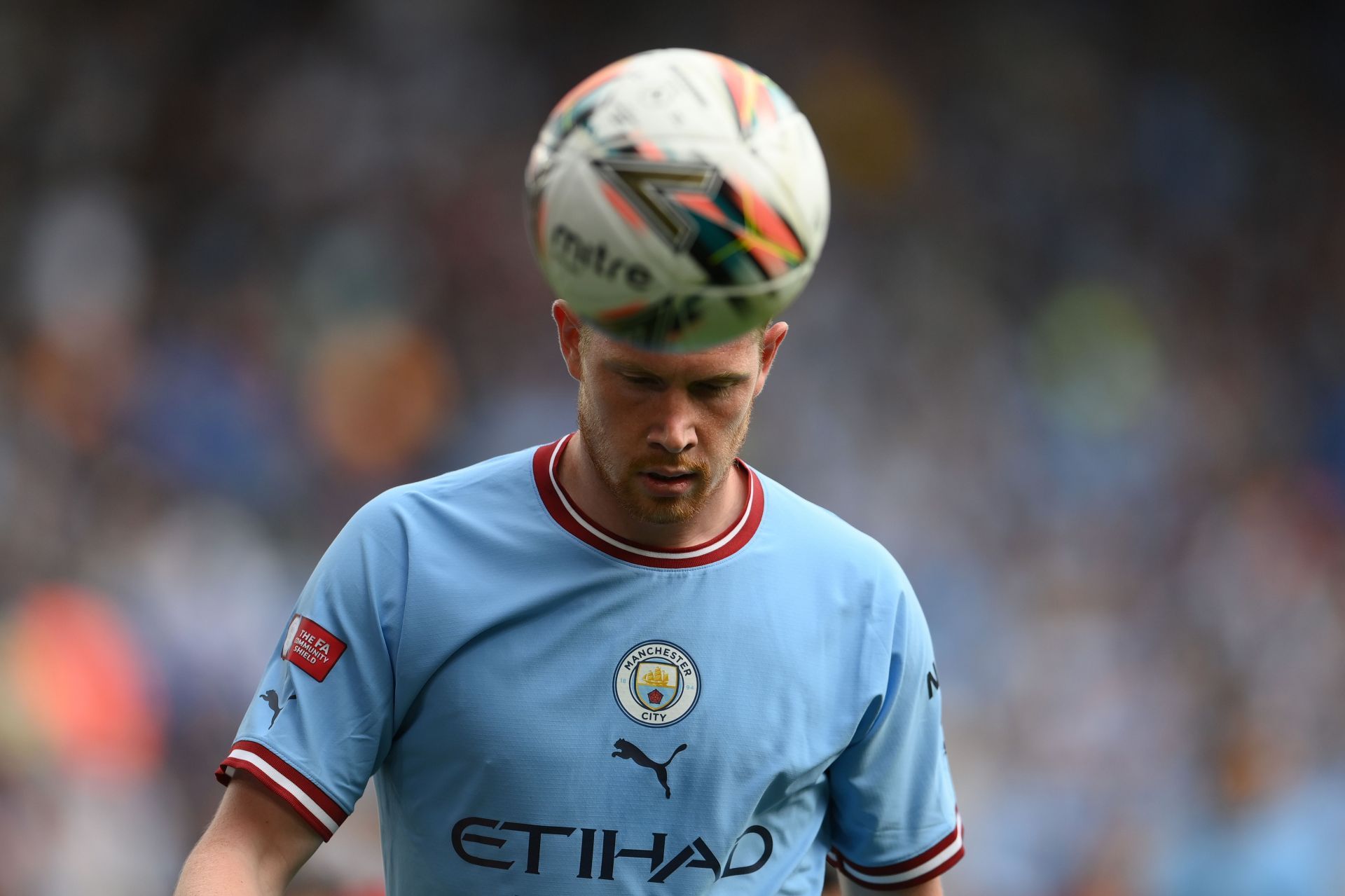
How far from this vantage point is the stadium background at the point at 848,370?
6.36 meters

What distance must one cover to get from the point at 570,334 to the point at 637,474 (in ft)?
0.92

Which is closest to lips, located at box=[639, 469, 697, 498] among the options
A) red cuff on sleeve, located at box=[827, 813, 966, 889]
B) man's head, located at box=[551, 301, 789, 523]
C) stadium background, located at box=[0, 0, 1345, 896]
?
man's head, located at box=[551, 301, 789, 523]

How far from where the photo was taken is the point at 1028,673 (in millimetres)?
7742

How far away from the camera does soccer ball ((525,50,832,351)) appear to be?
75.9 inches

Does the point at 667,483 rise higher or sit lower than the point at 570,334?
lower

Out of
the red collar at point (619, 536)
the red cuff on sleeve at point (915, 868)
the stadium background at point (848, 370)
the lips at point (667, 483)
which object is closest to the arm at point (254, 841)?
the red collar at point (619, 536)

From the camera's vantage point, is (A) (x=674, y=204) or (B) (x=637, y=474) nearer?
(A) (x=674, y=204)

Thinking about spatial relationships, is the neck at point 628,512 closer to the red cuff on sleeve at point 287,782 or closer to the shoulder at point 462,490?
the shoulder at point 462,490

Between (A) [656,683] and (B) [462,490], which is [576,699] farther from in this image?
(B) [462,490]

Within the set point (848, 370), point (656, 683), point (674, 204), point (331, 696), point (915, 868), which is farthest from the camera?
point (848, 370)

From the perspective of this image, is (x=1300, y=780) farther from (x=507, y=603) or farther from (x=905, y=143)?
(x=507, y=603)

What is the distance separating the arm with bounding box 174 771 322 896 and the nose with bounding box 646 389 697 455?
0.84m

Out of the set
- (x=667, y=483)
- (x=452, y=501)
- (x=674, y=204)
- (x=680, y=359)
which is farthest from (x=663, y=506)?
(x=674, y=204)

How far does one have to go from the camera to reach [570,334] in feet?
7.97
